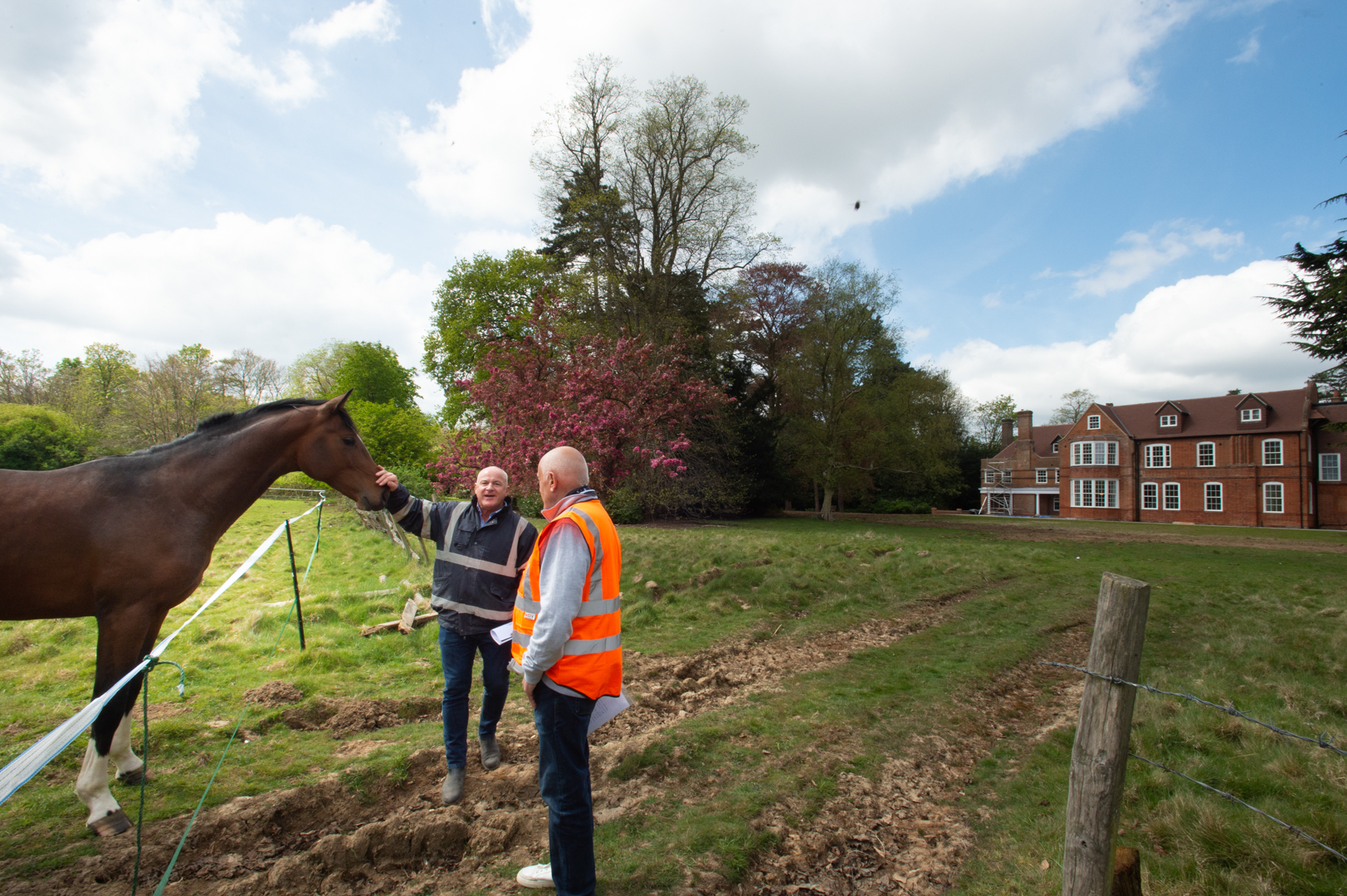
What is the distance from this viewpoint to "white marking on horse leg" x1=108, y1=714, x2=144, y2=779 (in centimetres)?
386

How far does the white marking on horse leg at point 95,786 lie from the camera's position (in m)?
3.39

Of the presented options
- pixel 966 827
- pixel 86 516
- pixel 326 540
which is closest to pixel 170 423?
pixel 326 540

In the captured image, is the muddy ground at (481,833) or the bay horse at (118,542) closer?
the muddy ground at (481,833)

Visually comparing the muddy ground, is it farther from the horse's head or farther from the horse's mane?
the horse's mane

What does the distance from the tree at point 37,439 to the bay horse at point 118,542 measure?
72.1 ft

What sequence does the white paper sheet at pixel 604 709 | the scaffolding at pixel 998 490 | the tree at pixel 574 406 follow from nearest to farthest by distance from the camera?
the white paper sheet at pixel 604 709
the tree at pixel 574 406
the scaffolding at pixel 998 490

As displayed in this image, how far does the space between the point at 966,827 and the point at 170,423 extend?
31.7 metres

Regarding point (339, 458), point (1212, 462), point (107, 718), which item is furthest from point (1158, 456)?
point (107, 718)

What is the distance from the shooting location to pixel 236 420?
13.0 feet

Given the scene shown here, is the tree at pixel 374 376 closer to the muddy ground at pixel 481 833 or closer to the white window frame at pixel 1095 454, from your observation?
the muddy ground at pixel 481 833

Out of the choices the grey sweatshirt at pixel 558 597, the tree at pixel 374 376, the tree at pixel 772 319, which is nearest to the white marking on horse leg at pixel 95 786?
the grey sweatshirt at pixel 558 597

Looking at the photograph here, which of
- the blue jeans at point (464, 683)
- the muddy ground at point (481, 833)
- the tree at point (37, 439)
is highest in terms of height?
the tree at point (37, 439)

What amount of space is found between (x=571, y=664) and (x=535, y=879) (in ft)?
4.15

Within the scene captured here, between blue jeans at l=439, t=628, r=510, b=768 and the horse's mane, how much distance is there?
1.64 metres
